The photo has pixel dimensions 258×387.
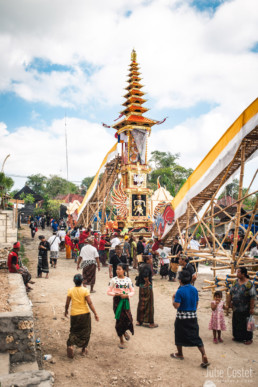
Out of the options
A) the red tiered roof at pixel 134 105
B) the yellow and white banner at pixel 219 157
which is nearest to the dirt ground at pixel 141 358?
the yellow and white banner at pixel 219 157

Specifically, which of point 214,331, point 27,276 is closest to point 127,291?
point 214,331

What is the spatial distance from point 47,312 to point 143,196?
15.3 meters

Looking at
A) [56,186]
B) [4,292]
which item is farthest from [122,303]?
[56,186]

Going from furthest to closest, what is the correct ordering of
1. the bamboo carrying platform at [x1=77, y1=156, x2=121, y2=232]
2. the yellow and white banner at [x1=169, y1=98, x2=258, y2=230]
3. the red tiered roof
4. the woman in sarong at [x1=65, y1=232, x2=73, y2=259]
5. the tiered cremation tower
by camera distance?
the red tiered roof, the bamboo carrying platform at [x1=77, y1=156, x2=121, y2=232], the tiered cremation tower, the woman in sarong at [x1=65, y1=232, x2=73, y2=259], the yellow and white banner at [x1=169, y1=98, x2=258, y2=230]

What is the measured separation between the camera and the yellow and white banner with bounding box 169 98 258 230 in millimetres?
7059

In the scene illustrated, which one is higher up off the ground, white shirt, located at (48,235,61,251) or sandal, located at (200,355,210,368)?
white shirt, located at (48,235,61,251)

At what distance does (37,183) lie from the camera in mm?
59406

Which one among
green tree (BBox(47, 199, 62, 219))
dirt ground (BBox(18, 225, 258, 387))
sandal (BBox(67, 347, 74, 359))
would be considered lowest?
dirt ground (BBox(18, 225, 258, 387))

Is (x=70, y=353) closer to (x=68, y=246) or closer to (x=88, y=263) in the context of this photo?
(x=88, y=263)

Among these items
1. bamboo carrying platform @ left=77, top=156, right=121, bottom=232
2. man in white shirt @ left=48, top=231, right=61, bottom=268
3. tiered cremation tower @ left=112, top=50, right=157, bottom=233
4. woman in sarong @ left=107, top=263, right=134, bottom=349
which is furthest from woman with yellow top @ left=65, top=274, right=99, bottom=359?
bamboo carrying platform @ left=77, top=156, right=121, bottom=232

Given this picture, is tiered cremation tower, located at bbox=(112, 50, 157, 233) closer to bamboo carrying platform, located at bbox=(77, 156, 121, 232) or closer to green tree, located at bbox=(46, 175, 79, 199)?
bamboo carrying platform, located at bbox=(77, 156, 121, 232)

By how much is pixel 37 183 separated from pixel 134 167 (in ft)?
138

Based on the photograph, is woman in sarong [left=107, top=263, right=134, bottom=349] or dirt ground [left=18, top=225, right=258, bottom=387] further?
woman in sarong [left=107, top=263, right=134, bottom=349]

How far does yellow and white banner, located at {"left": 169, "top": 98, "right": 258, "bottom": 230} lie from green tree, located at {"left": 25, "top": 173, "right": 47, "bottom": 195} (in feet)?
172
